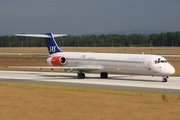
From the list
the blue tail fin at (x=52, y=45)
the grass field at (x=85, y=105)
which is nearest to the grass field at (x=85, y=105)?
the grass field at (x=85, y=105)

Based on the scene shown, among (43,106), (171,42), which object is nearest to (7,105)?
(43,106)

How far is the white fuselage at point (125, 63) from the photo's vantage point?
38250 mm

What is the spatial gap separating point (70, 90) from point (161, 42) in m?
157

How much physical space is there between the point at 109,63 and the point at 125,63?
6.51 ft

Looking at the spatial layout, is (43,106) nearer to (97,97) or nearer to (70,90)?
(97,97)

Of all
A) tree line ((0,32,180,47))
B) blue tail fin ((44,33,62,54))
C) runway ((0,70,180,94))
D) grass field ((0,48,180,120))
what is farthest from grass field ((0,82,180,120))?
tree line ((0,32,180,47))

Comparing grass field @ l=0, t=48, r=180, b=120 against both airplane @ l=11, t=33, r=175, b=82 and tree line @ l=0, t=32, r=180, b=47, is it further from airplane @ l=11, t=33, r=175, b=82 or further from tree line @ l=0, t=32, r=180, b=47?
tree line @ l=0, t=32, r=180, b=47

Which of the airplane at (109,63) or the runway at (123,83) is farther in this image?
the airplane at (109,63)

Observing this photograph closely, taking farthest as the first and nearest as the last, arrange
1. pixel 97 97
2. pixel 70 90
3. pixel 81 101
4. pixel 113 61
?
pixel 113 61
pixel 70 90
pixel 97 97
pixel 81 101

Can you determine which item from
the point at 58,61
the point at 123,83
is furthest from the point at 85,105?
the point at 58,61

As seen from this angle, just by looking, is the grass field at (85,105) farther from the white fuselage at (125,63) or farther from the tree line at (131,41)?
the tree line at (131,41)

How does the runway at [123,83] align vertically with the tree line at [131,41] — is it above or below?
below

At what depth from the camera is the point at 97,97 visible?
85.6 ft

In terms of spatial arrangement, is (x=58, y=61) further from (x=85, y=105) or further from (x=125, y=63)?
(x=85, y=105)
